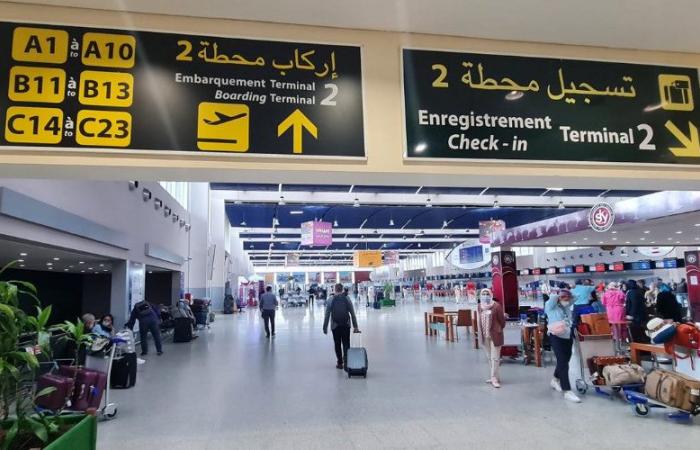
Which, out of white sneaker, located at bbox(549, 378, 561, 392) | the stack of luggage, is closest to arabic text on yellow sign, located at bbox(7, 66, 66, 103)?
the stack of luggage

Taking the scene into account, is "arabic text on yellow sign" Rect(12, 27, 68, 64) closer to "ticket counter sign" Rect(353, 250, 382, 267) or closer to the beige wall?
the beige wall

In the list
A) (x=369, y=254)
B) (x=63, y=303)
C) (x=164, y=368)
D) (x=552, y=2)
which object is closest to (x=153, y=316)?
(x=164, y=368)

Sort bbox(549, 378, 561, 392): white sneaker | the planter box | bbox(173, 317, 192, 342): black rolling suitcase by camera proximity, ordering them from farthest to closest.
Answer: bbox(173, 317, 192, 342): black rolling suitcase
bbox(549, 378, 561, 392): white sneaker
the planter box

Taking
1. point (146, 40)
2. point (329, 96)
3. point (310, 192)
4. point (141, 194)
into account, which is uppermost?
point (310, 192)

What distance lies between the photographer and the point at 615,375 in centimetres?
562

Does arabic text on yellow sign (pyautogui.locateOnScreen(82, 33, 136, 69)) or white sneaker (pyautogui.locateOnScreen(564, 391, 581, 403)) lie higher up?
arabic text on yellow sign (pyautogui.locateOnScreen(82, 33, 136, 69))

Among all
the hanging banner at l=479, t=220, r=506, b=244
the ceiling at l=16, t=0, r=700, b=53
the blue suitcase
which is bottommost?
the blue suitcase

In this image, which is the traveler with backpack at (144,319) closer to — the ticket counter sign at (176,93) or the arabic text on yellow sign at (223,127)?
the ticket counter sign at (176,93)

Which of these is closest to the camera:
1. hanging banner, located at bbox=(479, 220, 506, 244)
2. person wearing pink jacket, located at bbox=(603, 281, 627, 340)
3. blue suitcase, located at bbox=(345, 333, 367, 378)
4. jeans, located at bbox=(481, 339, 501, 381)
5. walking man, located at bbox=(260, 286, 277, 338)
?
jeans, located at bbox=(481, 339, 501, 381)

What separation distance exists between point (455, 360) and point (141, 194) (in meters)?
8.88

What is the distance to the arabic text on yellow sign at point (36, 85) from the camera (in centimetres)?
233

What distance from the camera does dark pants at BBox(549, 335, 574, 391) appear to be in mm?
6023

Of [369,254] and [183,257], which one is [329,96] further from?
[369,254]

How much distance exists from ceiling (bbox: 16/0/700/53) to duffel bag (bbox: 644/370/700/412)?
12.5 feet
